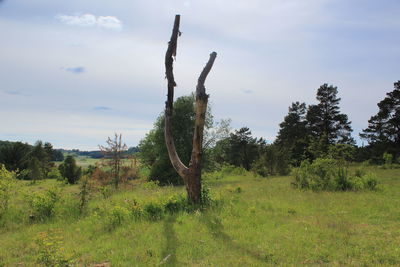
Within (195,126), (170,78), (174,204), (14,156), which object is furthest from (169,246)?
(14,156)

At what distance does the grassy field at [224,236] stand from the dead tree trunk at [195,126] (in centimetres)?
105

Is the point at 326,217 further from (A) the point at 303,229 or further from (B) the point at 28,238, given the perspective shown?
(B) the point at 28,238

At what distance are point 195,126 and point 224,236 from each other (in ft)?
15.5

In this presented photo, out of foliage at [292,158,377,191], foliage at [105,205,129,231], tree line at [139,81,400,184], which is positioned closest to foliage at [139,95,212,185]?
tree line at [139,81,400,184]

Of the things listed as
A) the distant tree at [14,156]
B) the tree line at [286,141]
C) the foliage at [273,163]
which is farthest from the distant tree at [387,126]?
the distant tree at [14,156]

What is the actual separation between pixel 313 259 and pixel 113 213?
206 inches

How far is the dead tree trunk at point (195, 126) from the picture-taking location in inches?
389

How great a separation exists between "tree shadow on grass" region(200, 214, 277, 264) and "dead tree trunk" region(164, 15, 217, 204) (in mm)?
1766

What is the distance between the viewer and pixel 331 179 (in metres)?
13.4

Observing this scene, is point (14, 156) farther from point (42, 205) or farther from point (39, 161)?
point (42, 205)

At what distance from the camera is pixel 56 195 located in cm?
943

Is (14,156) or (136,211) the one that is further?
(14,156)

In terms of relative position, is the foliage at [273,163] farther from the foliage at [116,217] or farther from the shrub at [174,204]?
the foliage at [116,217]

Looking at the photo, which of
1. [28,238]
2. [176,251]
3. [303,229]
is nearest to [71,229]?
[28,238]
